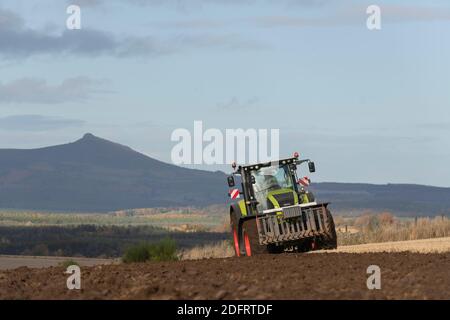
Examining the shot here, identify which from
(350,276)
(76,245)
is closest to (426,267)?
(350,276)

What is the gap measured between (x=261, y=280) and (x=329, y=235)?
10588mm

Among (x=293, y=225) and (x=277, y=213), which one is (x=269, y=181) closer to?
(x=277, y=213)

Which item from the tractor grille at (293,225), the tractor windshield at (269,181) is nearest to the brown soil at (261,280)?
the tractor grille at (293,225)

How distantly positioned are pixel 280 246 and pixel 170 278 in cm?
1074

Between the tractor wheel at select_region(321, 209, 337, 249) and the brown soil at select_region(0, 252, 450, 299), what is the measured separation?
3.31 metres

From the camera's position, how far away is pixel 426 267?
779 inches

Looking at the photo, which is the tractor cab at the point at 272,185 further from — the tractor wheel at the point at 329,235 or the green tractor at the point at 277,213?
the tractor wheel at the point at 329,235

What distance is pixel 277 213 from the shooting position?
26.7m

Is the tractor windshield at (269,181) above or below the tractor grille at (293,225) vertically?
above

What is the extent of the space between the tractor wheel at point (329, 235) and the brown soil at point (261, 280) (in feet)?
Result: 10.9

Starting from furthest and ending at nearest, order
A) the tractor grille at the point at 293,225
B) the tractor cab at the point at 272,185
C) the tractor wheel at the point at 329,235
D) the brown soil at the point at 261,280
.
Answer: the tractor cab at the point at 272,185
the tractor wheel at the point at 329,235
the tractor grille at the point at 293,225
the brown soil at the point at 261,280

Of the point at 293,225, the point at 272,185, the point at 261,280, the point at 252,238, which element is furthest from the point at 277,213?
the point at 261,280

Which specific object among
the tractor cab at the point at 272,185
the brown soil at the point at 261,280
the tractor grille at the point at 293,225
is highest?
the tractor cab at the point at 272,185

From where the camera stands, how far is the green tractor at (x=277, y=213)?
87.1 ft
